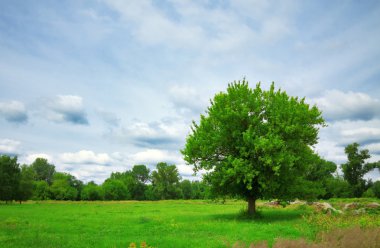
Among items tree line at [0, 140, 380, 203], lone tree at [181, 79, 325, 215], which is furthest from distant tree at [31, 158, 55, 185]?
lone tree at [181, 79, 325, 215]

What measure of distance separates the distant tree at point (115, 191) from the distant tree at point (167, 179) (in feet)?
48.4

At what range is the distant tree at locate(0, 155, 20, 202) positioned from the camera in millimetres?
79750

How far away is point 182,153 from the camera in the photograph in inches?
1369

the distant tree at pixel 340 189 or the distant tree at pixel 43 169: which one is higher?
the distant tree at pixel 43 169

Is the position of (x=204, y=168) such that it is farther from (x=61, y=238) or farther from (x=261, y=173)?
(x=61, y=238)

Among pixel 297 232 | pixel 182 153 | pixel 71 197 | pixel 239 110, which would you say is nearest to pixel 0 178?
pixel 71 197

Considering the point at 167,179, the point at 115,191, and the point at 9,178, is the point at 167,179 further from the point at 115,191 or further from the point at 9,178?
the point at 9,178

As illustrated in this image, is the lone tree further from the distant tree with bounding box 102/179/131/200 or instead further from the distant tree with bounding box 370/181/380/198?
the distant tree with bounding box 102/179/131/200

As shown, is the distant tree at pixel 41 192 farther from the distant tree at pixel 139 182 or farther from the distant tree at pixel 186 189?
the distant tree at pixel 186 189

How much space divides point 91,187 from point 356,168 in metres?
86.8

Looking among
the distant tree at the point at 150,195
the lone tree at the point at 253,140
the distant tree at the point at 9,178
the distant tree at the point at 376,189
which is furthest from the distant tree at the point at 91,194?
the lone tree at the point at 253,140

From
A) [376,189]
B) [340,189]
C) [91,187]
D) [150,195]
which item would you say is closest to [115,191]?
[91,187]

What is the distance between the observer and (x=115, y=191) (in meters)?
128

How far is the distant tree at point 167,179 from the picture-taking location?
143125 mm
